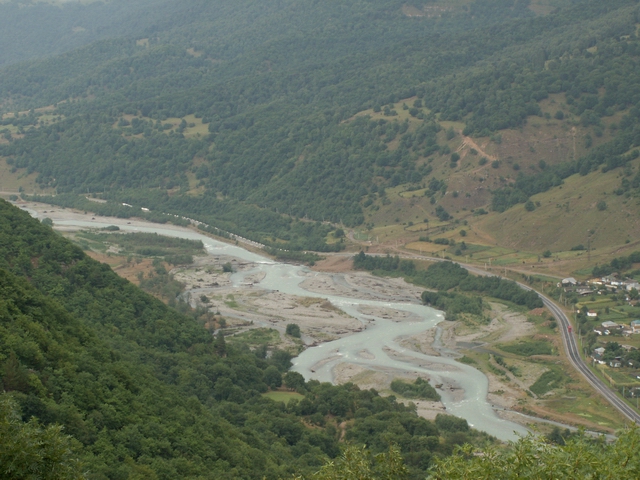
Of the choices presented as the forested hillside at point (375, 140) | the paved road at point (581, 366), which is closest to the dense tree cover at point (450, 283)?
the paved road at point (581, 366)

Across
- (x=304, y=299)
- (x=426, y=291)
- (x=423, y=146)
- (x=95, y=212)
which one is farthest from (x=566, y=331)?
(x=95, y=212)

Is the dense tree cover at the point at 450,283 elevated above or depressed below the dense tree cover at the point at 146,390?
below

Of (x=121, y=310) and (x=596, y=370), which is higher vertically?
(x=121, y=310)

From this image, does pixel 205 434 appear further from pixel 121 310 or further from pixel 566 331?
pixel 566 331

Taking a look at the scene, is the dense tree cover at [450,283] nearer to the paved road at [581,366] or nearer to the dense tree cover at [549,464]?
the paved road at [581,366]

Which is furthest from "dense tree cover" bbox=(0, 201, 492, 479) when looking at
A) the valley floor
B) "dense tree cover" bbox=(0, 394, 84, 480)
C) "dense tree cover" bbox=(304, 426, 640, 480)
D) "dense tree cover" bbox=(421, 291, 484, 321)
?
"dense tree cover" bbox=(421, 291, 484, 321)

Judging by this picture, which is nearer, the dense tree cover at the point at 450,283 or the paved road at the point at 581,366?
the paved road at the point at 581,366
